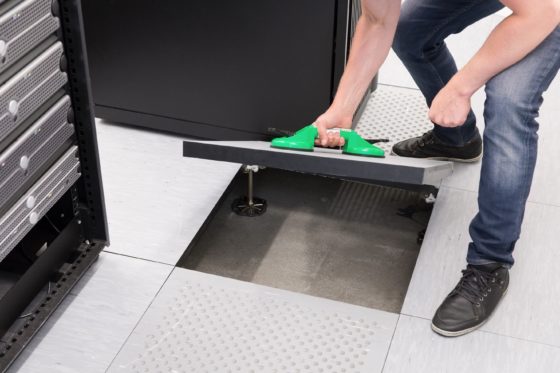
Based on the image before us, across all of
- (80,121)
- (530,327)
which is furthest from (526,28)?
(80,121)

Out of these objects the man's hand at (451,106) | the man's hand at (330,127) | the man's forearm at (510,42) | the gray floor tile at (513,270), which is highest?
the man's forearm at (510,42)

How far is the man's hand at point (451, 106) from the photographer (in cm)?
195

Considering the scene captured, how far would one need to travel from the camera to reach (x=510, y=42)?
1815 millimetres

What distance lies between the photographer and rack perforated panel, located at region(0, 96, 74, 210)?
181cm

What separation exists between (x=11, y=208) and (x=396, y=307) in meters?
1.07

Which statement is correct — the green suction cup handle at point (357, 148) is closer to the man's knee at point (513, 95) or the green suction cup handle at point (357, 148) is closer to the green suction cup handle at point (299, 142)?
the green suction cup handle at point (299, 142)

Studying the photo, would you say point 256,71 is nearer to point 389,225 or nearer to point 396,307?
point 389,225

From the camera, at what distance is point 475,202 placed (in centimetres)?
257

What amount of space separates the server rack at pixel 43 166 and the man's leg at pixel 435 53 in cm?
99

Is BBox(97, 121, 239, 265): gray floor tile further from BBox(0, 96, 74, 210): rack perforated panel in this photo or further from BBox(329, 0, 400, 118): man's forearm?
BBox(329, 0, 400, 118): man's forearm

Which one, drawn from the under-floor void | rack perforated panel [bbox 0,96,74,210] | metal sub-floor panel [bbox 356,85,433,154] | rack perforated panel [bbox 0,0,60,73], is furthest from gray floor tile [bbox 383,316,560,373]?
rack perforated panel [bbox 0,0,60,73]

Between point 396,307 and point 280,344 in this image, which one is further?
point 396,307

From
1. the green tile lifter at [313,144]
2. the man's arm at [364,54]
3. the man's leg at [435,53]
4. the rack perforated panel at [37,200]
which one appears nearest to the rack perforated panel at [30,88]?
the rack perforated panel at [37,200]

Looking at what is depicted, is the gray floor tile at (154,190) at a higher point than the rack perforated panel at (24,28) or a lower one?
lower
